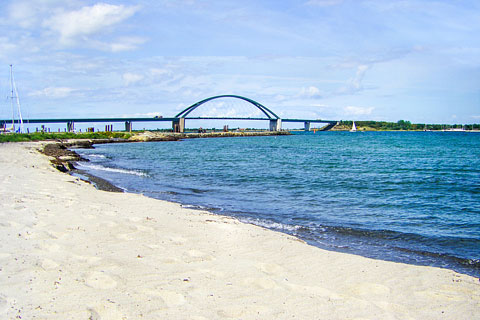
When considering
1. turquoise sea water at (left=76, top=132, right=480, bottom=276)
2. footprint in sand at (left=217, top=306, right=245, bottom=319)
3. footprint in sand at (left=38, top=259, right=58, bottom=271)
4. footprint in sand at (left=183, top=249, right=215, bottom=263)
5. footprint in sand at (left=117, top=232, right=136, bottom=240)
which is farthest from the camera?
turquoise sea water at (left=76, top=132, right=480, bottom=276)

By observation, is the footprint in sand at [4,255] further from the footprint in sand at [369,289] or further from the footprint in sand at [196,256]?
the footprint in sand at [369,289]

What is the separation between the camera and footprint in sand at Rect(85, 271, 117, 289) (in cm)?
450

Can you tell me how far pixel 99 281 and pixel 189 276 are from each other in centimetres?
124

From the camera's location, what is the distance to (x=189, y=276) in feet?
16.9

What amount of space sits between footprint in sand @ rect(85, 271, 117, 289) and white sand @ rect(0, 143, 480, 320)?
1.0 inches

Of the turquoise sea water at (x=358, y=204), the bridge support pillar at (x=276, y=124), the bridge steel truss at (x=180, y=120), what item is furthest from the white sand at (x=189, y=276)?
the bridge support pillar at (x=276, y=124)

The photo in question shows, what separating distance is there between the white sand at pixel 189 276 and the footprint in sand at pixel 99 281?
2 cm

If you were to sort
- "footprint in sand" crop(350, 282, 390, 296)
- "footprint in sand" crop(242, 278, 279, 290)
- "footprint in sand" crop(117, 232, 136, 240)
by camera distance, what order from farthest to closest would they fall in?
"footprint in sand" crop(117, 232, 136, 240) < "footprint in sand" crop(350, 282, 390, 296) < "footprint in sand" crop(242, 278, 279, 290)

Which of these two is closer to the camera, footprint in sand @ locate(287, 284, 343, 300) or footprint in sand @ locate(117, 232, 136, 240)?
footprint in sand @ locate(287, 284, 343, 300)

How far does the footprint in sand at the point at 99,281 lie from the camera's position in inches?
177

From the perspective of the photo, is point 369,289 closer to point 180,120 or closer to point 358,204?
point 358,204

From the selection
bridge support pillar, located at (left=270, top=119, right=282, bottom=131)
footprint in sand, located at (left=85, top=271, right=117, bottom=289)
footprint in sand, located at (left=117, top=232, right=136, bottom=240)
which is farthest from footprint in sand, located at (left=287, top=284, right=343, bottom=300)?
bridge support pillar, located at (left=270, top=119, right=282, bottom=131)

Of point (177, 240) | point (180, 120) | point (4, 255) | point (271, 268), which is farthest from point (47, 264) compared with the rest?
point (180, 120)

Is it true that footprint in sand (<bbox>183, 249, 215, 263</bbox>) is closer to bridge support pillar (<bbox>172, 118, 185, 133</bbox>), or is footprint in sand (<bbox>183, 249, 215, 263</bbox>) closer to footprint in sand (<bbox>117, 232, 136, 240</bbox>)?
footprint in sand (<bbox>117, 232, 136, 240</bbox>)
